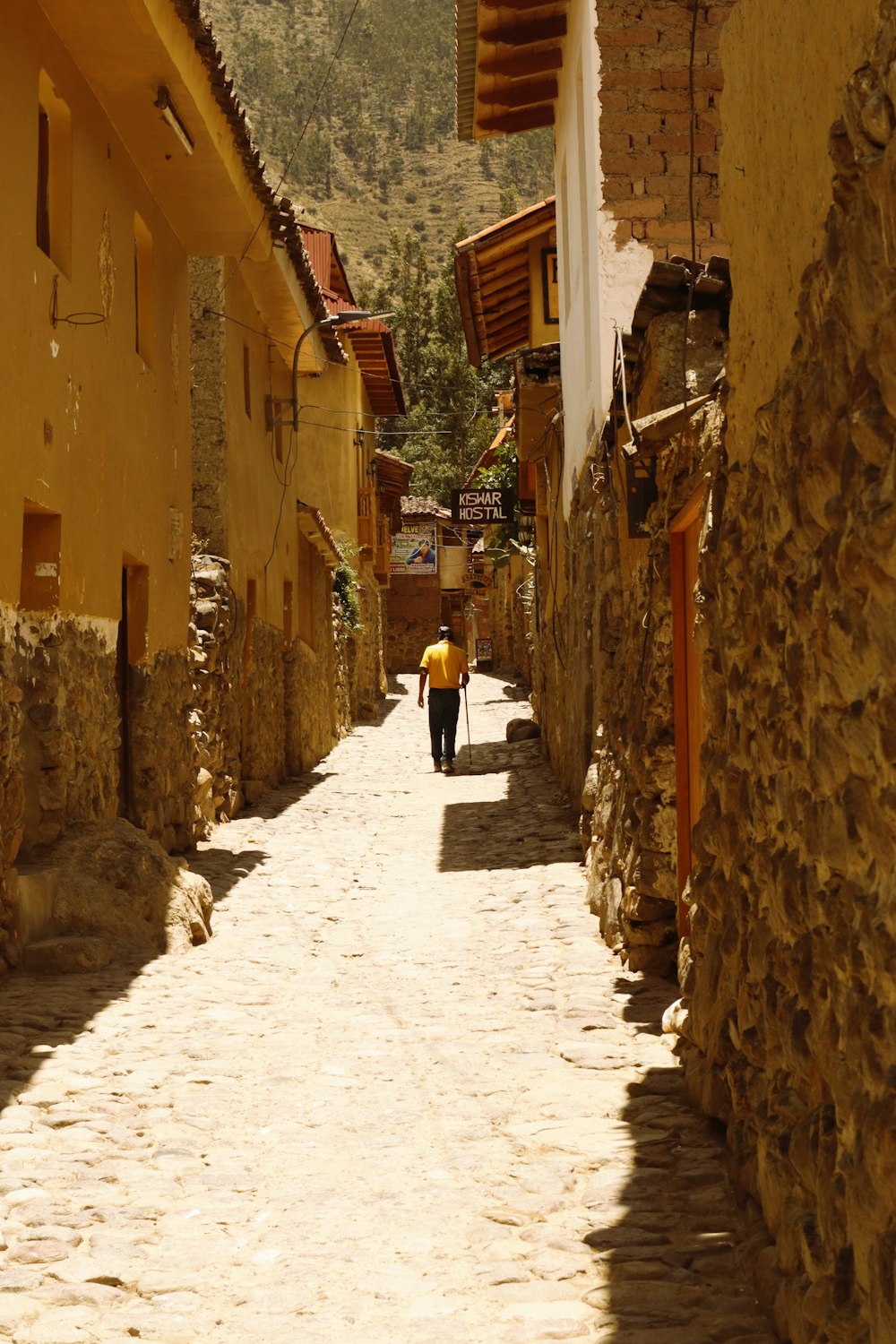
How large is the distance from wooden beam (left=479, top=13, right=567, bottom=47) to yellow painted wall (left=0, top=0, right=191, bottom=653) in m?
2.75

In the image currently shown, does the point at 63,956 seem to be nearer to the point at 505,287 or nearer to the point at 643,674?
the point at 643,674

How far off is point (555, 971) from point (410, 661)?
3989 cm

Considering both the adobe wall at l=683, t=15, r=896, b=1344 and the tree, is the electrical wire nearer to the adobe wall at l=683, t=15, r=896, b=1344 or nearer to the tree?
the adobe wall at l=683, t=15, r=896, b=1344

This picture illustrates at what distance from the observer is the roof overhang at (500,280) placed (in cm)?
1547

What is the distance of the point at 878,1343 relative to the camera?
2.54 meters

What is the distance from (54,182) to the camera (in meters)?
8.84

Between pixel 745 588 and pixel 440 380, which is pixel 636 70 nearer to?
pixel 745 588

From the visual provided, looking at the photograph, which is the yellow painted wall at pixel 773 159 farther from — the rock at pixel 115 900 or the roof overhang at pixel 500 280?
the roof overhang at pixel 500 280

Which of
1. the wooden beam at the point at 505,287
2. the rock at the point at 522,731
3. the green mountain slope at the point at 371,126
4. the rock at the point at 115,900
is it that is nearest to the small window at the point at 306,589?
the rock at the point at 522,731

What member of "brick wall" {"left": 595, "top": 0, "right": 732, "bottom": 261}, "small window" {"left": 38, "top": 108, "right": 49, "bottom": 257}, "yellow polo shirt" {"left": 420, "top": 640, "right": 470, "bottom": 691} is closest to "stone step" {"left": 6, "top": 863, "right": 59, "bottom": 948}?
"small window" {"left": 38, "top": 108, "right": 49, "bottom": 257}

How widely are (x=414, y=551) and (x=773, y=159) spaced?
140ft

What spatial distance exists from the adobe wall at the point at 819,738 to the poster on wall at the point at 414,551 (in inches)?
1646

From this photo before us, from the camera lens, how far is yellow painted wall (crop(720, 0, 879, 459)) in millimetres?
3275

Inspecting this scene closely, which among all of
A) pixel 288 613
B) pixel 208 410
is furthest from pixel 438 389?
pixel 208 410
